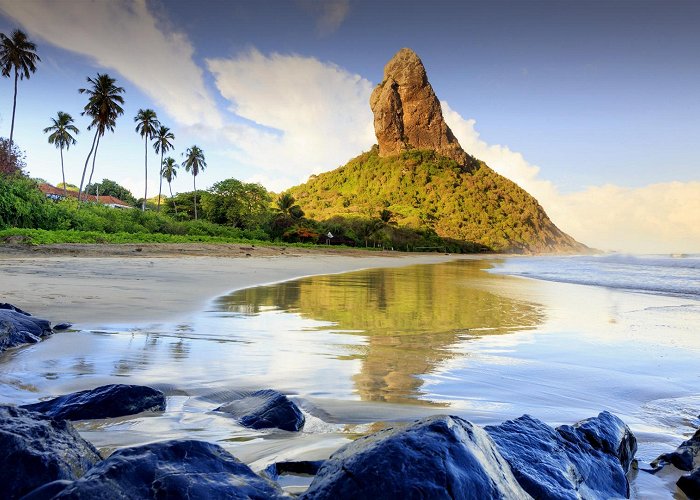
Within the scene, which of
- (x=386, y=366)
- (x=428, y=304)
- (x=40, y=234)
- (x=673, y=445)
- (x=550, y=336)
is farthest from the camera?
(x=40, y=234)

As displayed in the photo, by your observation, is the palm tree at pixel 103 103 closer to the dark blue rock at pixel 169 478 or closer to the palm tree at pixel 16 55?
the palm tree at pixel 16 55

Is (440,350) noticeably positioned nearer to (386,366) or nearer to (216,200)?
(386,366)

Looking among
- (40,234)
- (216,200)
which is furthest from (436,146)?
(40,234)

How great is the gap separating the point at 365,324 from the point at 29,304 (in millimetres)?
5439

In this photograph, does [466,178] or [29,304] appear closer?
[29,304]

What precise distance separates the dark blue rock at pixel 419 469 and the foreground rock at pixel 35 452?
100 centimetres

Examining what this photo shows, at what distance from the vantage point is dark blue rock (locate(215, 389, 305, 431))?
3.04 metres

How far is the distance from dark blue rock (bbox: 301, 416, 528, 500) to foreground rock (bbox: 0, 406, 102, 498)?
3.28 ft

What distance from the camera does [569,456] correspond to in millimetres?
2498

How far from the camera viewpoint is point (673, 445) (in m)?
3.09

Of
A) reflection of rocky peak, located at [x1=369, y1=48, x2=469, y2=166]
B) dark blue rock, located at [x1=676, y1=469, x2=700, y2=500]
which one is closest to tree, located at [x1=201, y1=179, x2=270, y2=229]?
dark blue rock, located at [x1=676, y1=469, x2=700, y2=500]

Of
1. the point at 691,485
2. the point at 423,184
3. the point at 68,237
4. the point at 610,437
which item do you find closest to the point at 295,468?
the point at 610,437

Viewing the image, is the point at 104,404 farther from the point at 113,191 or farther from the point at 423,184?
the point at 423,184

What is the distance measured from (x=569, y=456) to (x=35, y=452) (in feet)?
8.27
